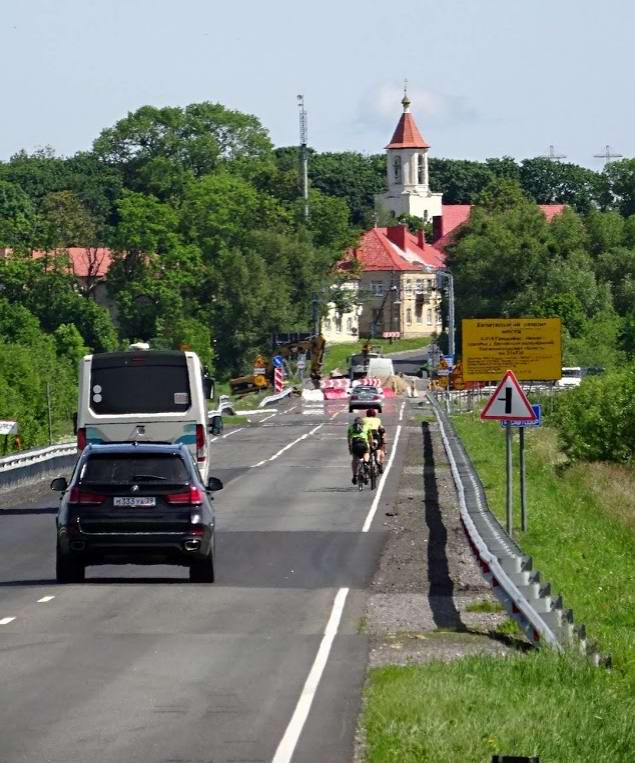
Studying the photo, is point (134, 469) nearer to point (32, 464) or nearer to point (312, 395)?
point (32, 464)

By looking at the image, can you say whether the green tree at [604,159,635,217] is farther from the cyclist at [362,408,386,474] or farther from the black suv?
the black suv

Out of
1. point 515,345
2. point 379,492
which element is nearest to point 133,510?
point 379,492

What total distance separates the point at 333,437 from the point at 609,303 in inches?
2734

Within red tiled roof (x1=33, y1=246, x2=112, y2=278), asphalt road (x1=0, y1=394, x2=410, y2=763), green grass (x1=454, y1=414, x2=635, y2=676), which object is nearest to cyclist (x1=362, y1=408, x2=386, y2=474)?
green grass (x1=454, y1=414, x2=635, y2=676)

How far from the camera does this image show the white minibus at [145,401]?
3084 centimetres

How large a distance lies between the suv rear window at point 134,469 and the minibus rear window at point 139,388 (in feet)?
33.3

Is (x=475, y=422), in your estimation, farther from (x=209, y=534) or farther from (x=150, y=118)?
(x=150, y=118)

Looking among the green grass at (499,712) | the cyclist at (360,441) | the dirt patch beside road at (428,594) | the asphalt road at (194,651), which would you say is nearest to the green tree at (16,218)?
the cyclist at (360,441)

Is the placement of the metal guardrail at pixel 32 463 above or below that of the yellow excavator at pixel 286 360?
Result: above

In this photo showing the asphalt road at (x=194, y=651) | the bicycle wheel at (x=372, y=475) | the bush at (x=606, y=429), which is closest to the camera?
the asphalt road at (x=194, y=651)

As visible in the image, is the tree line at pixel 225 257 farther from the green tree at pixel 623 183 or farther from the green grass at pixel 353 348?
the green tree at pixel 623 183

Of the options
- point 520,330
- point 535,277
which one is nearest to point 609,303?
point 535,277

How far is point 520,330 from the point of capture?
39312 mm

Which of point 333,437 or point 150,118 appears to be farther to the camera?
point 150,118
